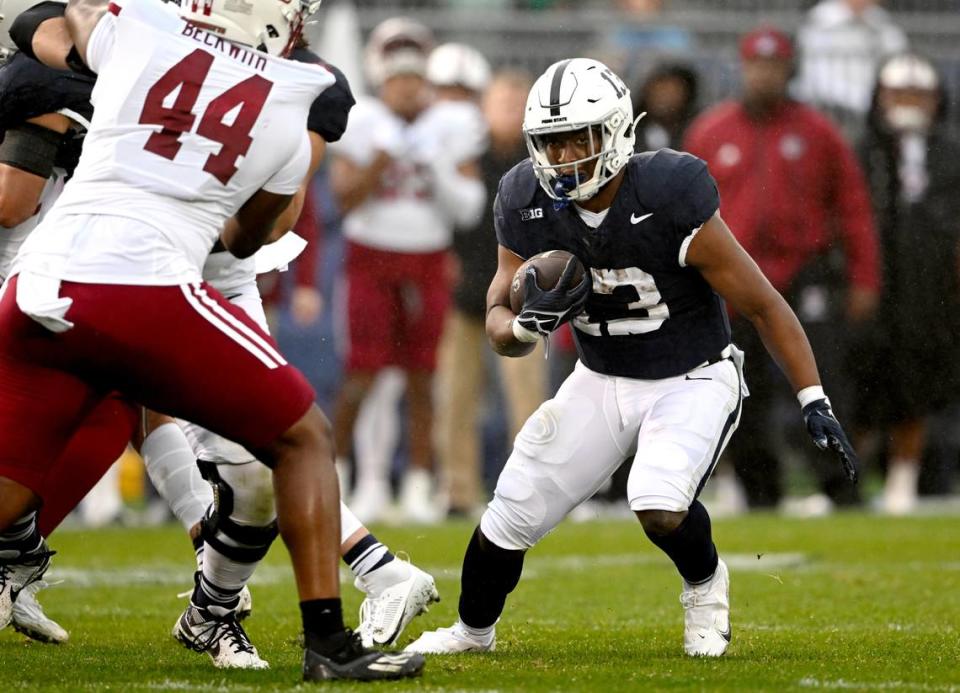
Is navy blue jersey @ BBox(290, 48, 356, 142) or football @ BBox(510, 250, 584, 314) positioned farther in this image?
navy blue jersey @ BBox(290, 48, 356, 142)

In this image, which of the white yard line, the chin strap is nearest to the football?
the chin strap

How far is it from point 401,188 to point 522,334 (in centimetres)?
513

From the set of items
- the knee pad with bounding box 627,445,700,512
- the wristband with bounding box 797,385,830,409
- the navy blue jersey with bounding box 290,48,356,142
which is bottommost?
the knee pad with bounding box 627,445,700,512

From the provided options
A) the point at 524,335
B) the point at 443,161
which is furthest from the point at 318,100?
the point at 443,161

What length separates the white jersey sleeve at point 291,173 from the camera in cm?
405

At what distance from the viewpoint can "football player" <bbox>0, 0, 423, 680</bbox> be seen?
3.86 metres

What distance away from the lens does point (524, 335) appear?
4574 mm

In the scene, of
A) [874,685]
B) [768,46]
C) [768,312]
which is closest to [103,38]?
[768,312]

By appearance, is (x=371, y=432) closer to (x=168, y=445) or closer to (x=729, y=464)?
(x=729, y=464)

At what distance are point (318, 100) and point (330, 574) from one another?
5.06ft

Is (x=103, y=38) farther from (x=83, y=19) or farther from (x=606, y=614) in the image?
(x=606, y=614)

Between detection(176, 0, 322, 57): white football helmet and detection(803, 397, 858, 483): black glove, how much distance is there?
1.72m

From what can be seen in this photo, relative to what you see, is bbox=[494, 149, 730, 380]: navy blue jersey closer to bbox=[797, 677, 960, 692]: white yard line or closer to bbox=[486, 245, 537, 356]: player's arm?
bbox=[486, 245, 537, 356]: player's arm

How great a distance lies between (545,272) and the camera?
4582 mm
